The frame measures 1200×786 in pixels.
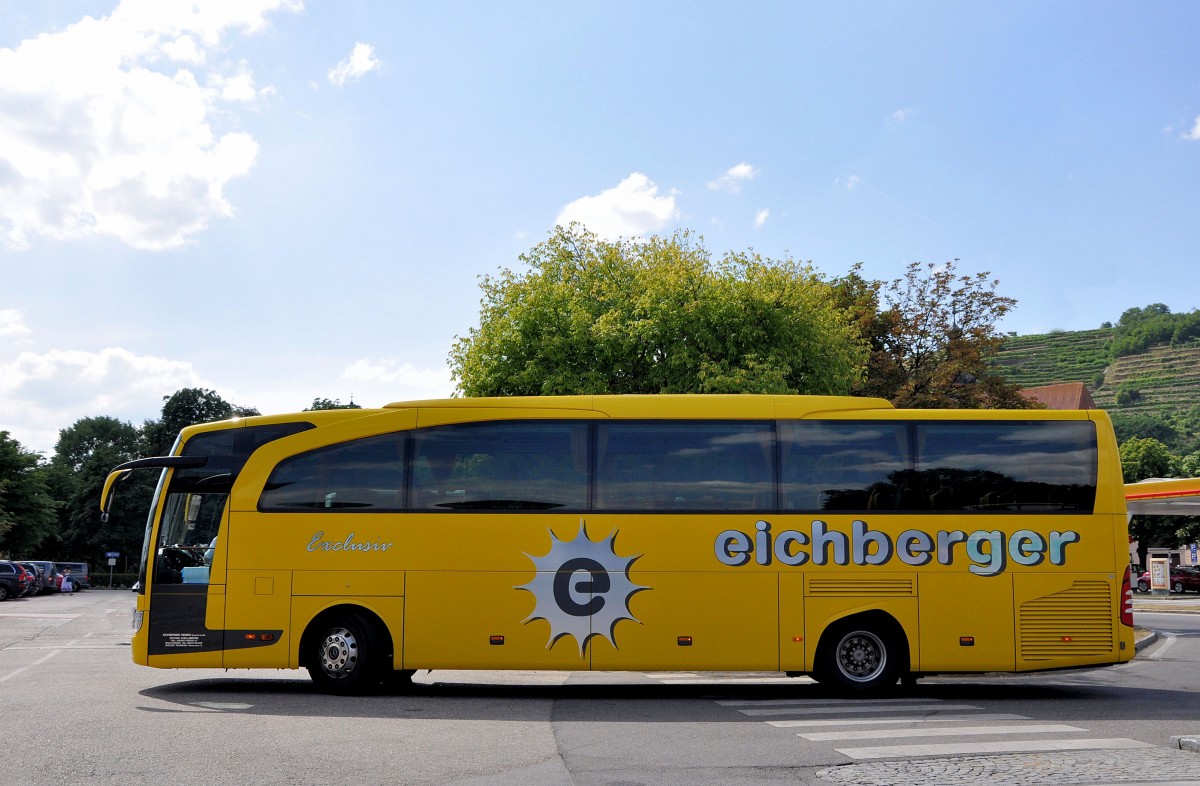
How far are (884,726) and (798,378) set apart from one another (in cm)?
1856

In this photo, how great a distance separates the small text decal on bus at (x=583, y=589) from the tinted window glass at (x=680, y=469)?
23.2 inches

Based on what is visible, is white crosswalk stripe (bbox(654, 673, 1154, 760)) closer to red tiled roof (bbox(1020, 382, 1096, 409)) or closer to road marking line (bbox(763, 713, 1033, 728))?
road marking line (bbox(763, 713, 1033, 728))

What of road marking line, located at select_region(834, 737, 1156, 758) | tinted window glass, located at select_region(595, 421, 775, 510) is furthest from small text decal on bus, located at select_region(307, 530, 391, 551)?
road marking line, located at select_region(834, 737, 1156, 758)

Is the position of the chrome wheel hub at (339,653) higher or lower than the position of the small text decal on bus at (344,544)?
lower

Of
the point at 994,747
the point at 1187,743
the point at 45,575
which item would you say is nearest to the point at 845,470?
the point at 994,747

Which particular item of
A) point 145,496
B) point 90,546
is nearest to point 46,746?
point 145,496

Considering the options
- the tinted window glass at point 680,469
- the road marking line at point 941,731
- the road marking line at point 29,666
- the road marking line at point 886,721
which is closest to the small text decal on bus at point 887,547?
the tinted window glass at point 680,469

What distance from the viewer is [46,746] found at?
30.2 feet

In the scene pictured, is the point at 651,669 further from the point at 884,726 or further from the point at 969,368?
the point at 969,368

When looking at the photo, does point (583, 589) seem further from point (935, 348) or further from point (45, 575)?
point (45, 575)

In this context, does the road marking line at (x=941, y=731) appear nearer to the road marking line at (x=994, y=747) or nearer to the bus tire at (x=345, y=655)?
the road marking line at (x=994, y=747)

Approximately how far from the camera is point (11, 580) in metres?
48.0

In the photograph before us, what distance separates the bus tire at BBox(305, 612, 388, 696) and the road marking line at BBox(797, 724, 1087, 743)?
18.5ft

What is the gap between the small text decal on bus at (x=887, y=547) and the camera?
13.5 meters
